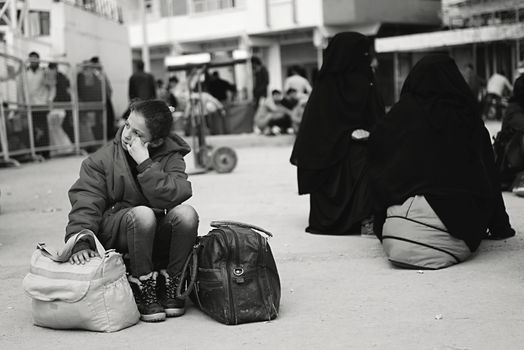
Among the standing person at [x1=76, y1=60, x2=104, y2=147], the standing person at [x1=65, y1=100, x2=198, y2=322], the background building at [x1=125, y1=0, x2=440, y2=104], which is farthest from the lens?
the background building at [x1=125, y1=0, x2=440, y2=104]

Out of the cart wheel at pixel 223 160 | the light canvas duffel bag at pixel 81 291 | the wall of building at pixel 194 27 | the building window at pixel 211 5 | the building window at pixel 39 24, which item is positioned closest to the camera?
the light canvas duffel bag at pixel 81 291

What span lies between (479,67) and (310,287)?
1046 inches

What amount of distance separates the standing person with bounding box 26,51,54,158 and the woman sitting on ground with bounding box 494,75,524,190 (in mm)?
9839

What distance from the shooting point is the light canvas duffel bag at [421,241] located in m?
5.79

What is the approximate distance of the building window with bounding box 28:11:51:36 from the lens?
69.3ft

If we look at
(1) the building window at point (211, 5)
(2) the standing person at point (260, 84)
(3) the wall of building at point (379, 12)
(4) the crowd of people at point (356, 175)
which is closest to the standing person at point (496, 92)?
(2) the standing person at point (260, 84)

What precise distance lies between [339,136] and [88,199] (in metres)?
2.97

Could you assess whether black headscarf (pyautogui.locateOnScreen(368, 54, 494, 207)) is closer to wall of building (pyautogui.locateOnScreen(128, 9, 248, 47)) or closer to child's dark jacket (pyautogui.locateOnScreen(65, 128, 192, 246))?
child's dark jacket (pyautogui.locateOnScreen(65, 128, 192, 246))

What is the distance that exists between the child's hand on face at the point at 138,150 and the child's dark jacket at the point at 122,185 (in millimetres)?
31

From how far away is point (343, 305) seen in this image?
16.3 ft

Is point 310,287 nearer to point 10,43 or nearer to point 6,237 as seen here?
point 6,237

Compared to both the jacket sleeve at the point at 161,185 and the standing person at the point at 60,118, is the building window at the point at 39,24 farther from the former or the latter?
the jacket sleeve at the point at 161,185

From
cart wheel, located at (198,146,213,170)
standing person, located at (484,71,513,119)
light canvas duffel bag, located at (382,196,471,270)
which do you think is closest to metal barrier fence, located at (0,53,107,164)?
cart wheel, located at (198,146,213,170)

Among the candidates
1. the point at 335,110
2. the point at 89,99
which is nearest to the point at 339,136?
the point at 335,110
